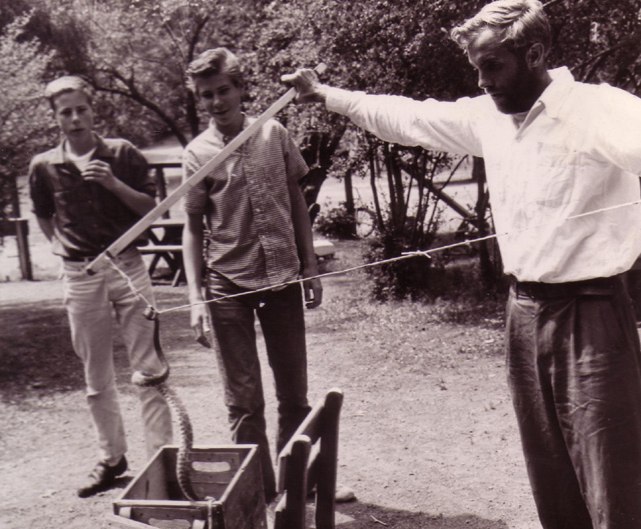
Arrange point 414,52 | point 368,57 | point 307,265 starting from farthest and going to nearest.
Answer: point 368,57
point 414,52
point 307,265

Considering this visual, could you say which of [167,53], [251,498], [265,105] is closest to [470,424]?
[251,498]

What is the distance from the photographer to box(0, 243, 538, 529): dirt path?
459 centimetres

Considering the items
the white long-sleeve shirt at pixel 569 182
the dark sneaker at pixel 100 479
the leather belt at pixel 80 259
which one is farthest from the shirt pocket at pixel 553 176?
the dark sneaker at pixel 100 479

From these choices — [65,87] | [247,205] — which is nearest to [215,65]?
[247,205]

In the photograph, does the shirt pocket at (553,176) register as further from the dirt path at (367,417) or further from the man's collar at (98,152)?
Result: the man's collar at (98,152)

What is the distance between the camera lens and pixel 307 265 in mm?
4254

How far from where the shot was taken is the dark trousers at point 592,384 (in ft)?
9.28

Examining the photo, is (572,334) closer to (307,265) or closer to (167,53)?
(307,265)

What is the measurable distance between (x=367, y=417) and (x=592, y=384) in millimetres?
3304

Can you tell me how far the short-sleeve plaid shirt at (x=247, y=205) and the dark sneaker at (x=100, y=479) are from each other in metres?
1.46

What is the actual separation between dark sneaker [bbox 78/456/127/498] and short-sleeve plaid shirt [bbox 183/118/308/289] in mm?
1461

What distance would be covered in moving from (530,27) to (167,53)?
19.3 m

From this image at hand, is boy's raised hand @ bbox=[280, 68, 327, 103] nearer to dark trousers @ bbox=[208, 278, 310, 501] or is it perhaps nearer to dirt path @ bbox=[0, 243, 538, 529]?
dark trousers @ bbox=[208, 278, 310, 501]

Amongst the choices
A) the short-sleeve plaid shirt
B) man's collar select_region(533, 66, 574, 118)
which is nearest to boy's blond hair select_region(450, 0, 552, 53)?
man's collar select_region(533, 66, 574, 118)
